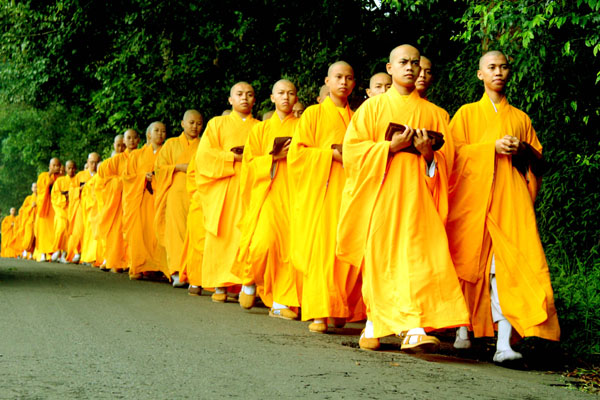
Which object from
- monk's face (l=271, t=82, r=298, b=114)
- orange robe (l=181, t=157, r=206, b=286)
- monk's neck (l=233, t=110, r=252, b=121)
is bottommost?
orange robe (l=181, t=157, r=206, b=286)

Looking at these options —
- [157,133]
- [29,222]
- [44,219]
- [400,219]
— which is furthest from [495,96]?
[29,222]

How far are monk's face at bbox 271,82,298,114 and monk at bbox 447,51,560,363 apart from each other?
8.66 ft

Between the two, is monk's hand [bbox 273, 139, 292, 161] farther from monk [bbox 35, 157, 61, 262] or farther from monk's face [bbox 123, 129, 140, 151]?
monk [bbox 35, 157, 61, 262]

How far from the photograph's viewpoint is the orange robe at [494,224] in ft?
20.8

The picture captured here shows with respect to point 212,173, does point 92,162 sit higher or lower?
higher

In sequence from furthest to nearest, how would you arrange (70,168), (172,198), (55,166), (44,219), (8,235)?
(8,235)
(44,219)
(55,166)
(70,168)
(172,198)

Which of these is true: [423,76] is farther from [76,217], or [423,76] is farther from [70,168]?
[70,168]

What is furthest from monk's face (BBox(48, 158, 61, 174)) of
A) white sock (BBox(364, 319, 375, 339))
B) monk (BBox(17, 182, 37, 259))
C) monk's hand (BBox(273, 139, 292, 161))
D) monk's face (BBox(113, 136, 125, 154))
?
white sock (BBox(364, 319, 375, 339))

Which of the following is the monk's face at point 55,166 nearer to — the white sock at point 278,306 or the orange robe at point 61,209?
the orange robe at point 61,209

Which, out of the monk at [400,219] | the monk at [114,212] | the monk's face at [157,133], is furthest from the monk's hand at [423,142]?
the monk at [114,212]

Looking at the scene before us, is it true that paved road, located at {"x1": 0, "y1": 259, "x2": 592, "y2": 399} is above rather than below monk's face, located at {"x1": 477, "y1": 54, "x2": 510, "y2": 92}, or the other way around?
below

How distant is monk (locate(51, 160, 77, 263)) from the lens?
20688mm

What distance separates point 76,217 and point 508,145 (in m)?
14.4

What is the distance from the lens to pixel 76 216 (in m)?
19.7
